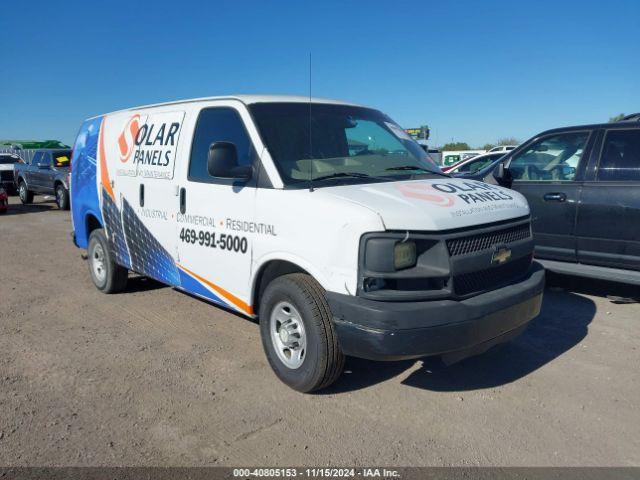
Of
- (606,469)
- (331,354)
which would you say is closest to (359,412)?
(331,354)

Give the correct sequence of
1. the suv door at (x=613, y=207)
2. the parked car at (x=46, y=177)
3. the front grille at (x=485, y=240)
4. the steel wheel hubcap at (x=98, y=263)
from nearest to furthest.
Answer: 1. the front grille at (x=485, y=240)
2. the suv door at (x=613, y=207)
3. the steel wheel hubcap at (x=98, y=263)
4. the parked car at (x=46, y=177)

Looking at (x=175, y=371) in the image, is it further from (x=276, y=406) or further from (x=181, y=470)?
(x=181, y=470)

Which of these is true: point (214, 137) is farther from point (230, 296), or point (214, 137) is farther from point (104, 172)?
point (104, 172)

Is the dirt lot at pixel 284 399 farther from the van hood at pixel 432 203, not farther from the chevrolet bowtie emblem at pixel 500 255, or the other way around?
the van hood at pixel 432 203

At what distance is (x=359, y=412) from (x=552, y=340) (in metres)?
2.20

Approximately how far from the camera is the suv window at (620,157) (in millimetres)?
5355

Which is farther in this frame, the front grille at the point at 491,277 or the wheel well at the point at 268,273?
the wheel well at the point at 268,273

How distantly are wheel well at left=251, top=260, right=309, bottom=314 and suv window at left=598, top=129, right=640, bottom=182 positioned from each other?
3648 mm

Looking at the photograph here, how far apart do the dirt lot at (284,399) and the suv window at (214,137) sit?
155 cm

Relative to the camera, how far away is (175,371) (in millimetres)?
4207

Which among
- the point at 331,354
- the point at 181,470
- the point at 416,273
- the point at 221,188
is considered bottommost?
the point at 181,470

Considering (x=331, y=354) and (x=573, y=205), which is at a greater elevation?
(x=573, y=205)

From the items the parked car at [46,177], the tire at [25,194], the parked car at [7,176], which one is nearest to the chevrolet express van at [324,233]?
the parked car at [46,177]

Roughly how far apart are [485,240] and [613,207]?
2.57 meters
